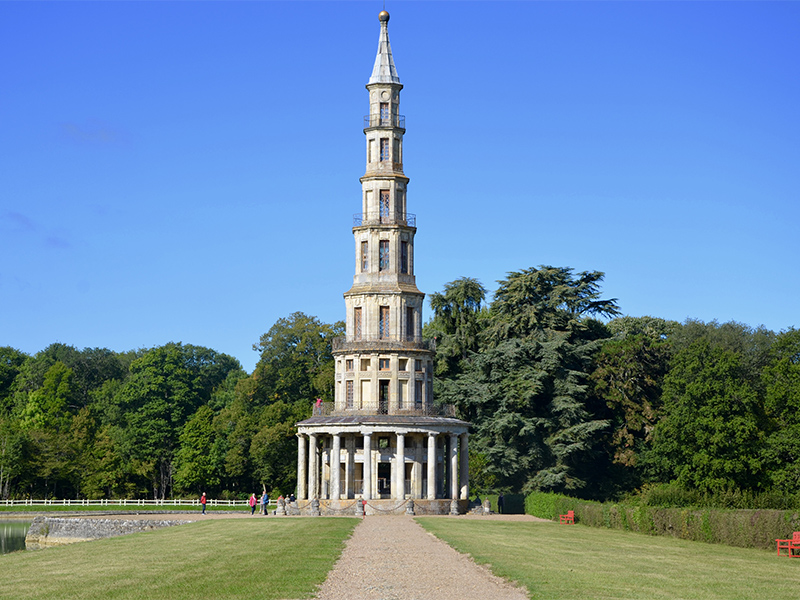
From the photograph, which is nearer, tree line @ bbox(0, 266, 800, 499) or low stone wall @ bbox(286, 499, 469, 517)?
tree line @ bbox(0, 266, 800, 499)

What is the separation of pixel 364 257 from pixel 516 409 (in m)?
16.6

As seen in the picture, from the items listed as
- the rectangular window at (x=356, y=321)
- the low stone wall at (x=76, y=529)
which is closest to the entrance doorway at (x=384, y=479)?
the rectangular window at (x=356, y=321)

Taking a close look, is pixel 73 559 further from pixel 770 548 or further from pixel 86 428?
pixel 86 428

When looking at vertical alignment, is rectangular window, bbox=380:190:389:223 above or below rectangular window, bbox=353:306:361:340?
above

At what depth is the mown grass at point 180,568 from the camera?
74.9ft

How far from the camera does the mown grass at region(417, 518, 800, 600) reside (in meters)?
23.4

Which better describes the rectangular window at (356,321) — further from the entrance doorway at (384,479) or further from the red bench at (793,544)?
the red bench at (793,544)

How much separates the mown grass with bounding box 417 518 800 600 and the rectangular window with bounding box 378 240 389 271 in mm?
33710

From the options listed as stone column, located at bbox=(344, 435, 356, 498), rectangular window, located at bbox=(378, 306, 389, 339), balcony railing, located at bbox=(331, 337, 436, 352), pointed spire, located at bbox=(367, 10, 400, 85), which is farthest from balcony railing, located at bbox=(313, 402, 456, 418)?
pointed spire, located at bbox=(367, 10, 400, 85)

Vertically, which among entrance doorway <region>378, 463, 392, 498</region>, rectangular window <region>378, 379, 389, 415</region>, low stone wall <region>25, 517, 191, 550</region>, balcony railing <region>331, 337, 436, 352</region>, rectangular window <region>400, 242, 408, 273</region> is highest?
rectangular window <region>400, 242, 408, 273</region>

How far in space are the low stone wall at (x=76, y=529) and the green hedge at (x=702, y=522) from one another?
84.1 feet

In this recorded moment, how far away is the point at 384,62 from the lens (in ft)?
259

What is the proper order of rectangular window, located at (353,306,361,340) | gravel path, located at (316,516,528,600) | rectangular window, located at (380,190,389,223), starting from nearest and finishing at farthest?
gravel path, located at (316,516,528,600) < rectangular window, located at (353,306,361,340) < rectangular window, located at (380,190,389,223)

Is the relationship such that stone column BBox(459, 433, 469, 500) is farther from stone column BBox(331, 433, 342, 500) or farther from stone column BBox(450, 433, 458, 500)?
stone column BBox(331, 433, 342, 500)
